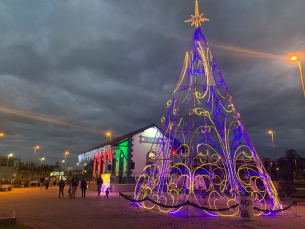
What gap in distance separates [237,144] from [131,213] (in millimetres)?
6280

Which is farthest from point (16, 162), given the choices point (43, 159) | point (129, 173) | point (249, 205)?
point (249, 205)

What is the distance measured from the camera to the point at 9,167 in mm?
57031

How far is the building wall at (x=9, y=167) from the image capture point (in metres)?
54.4

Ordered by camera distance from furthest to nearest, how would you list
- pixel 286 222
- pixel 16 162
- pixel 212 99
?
pixel 16 162 → pixel 212 99 → pixel 286 222

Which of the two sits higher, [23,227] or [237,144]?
[237,144]

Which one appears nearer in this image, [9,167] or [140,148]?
[140,148]

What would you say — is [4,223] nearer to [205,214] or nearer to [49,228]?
[49,228]

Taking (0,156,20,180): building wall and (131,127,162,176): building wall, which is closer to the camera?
(131,127,162,176): building wall

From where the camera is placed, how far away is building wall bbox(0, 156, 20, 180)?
54431 mm

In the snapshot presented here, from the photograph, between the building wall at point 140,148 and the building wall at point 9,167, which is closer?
the building wall at point 140,148

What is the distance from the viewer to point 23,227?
6.70 m

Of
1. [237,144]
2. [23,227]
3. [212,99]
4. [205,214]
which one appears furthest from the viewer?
[212,99]

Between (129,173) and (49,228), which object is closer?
(49,228)

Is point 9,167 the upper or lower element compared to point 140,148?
lower
